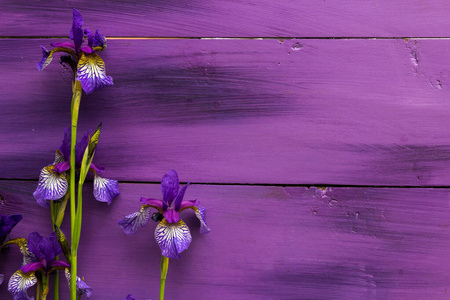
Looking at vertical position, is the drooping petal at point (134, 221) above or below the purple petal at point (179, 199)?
below

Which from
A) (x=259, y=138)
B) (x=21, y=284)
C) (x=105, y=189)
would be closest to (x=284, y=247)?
(x=259, y=138)

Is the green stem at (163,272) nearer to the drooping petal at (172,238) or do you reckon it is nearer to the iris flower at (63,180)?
the drooping petal at (172,238)

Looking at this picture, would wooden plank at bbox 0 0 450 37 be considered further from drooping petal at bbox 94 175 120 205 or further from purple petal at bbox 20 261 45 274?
purple petal at bbox 20 261 45 274

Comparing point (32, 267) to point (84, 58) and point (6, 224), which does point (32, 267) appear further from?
point (84, 58)

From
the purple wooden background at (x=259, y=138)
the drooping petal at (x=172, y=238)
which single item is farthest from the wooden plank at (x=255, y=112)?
the drooping petal at (x=172, y=238)

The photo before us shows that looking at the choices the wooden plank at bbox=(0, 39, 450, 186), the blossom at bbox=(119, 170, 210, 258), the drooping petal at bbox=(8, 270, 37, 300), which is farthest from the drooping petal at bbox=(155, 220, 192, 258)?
the drooping petal at bbox=(8, 270, 37, 300)

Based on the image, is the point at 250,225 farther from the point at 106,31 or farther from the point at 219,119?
the point at 106,31
